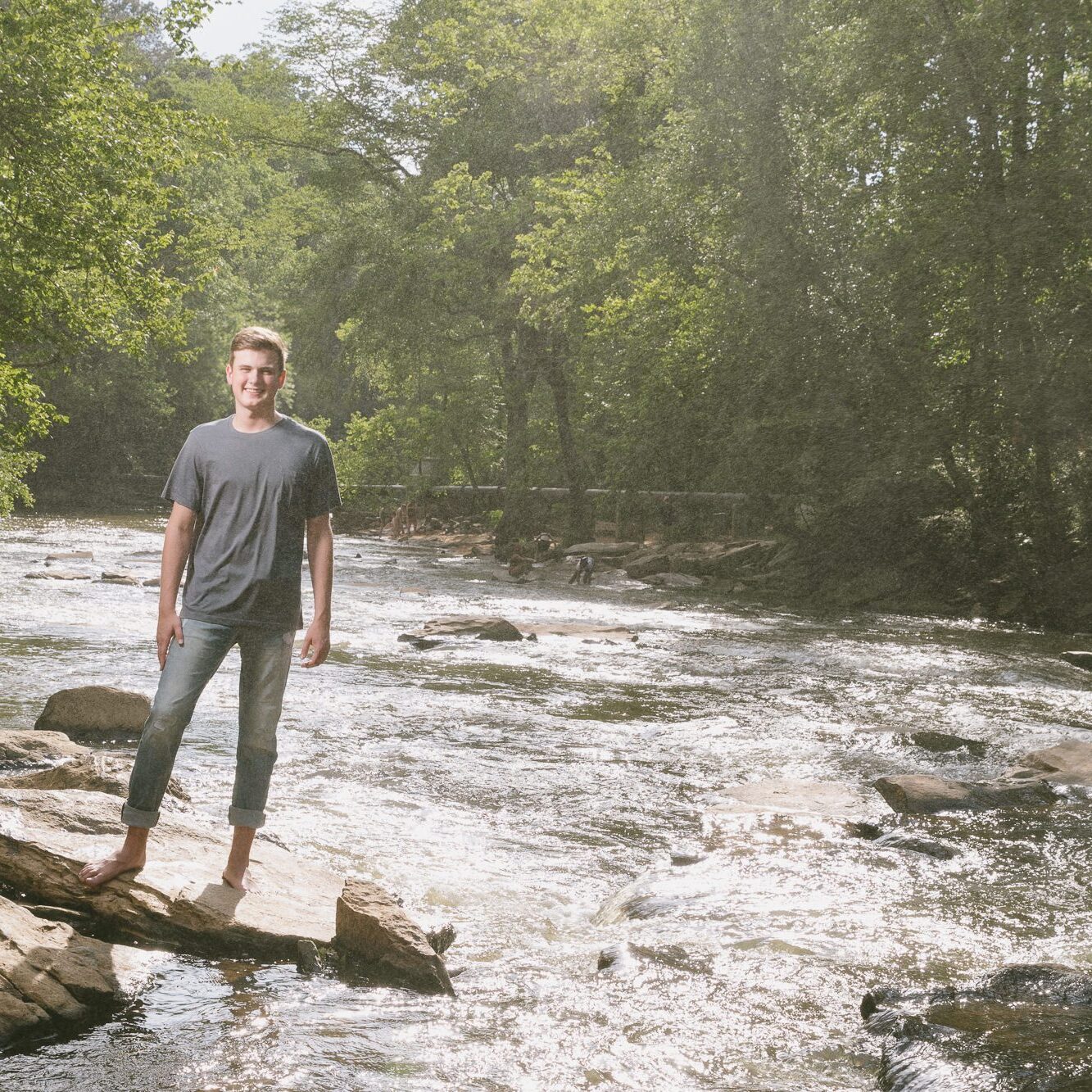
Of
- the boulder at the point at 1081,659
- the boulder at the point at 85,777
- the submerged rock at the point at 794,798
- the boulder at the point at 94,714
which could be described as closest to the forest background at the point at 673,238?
the boulder at the point at 1081,659

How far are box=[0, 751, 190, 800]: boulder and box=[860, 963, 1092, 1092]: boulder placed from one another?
3.30m

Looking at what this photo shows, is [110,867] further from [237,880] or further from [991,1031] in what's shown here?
[991,1031]

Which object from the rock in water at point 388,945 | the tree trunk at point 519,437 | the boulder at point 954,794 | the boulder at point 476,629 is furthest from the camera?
the tree trunk at point 519,437

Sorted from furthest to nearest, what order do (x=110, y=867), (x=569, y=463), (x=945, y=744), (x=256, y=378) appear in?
(x=569, y=463)
(x=945, y=744)
(x=256, y=378)
(x=110, y=867)

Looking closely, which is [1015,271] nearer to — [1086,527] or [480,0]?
[1086,527]

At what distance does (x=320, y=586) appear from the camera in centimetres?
448

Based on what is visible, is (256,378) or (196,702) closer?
(196,702)

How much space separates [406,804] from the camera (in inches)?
267

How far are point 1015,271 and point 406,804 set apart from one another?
13.8 metres

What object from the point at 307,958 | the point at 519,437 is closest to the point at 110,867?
the point at 307,958

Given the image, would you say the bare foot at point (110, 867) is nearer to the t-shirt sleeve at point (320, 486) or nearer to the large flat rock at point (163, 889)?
the large flat rock at point (163, 889)

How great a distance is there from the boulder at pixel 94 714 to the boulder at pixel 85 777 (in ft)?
6.26

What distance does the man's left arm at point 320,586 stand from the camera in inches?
176

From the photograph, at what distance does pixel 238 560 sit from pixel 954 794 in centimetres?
442
